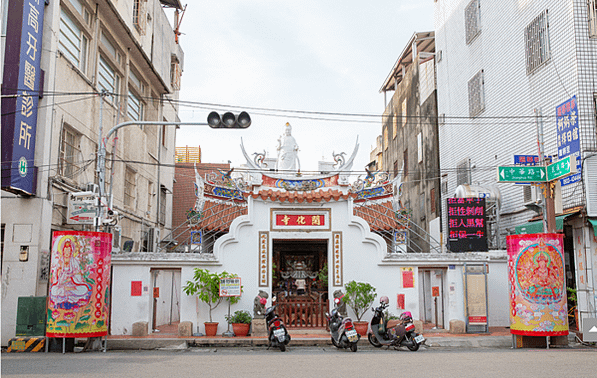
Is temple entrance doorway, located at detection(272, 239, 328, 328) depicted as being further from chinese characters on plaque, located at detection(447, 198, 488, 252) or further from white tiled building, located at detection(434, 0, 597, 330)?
white tiled building, located at detection(434, 0, 597, 330)

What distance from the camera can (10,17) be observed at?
13047mm

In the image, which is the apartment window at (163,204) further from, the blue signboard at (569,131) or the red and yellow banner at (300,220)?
the blue signboard at (569,131)

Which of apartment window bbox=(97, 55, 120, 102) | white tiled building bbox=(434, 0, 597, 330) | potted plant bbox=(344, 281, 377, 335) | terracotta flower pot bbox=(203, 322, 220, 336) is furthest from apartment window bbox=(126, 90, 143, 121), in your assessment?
white tiled building bbox=(434, 0, 597, 330)

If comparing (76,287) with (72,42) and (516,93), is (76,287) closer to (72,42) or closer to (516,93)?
(72,42)

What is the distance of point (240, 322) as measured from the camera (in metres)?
14.8

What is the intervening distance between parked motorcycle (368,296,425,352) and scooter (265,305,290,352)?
2338mm

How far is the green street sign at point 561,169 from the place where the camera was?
12484 mm

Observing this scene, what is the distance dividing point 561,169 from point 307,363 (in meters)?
7.56

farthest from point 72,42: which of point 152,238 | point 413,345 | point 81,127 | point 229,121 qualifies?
point 413,345

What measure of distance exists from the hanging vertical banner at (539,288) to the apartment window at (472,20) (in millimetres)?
12042

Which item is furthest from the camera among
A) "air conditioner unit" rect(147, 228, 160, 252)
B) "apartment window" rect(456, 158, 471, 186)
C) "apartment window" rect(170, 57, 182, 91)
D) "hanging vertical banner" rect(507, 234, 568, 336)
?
"apartment window" rect(170, 57, 182, 91)

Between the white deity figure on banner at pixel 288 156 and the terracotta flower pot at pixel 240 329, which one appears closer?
the terracotta flower pot at pixel 240 329

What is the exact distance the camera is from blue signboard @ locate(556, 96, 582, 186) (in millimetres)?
15032

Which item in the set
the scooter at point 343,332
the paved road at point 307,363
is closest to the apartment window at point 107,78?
the paved road at point 307,363
